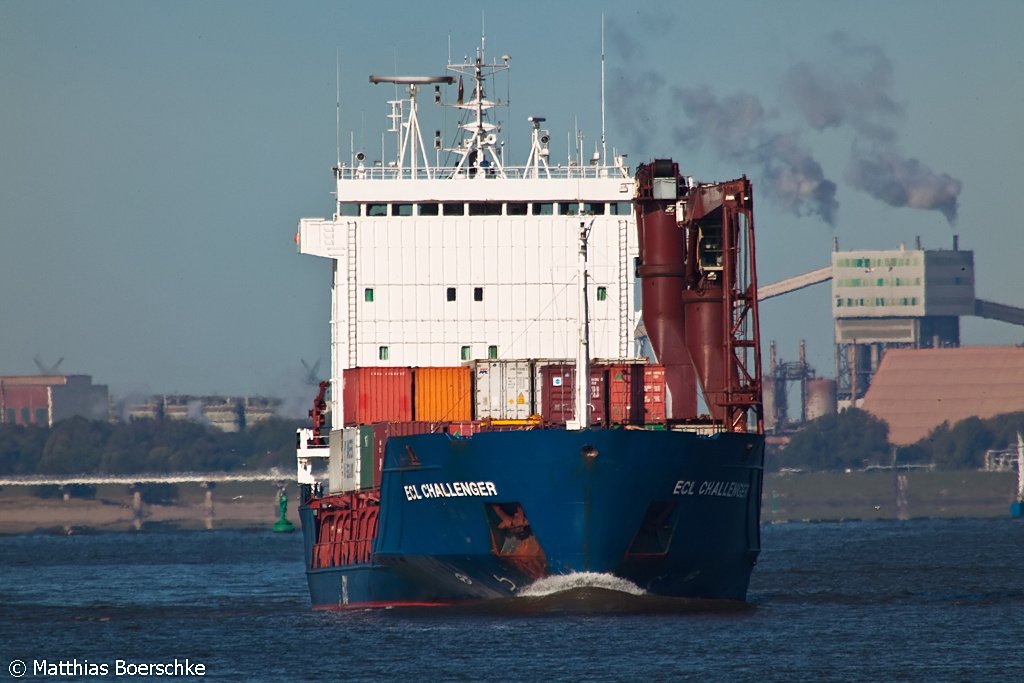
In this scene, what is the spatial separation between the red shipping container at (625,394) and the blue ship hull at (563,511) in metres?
2.74

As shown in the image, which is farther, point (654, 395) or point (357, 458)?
point (357, 458)

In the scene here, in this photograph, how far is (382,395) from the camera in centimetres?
4906

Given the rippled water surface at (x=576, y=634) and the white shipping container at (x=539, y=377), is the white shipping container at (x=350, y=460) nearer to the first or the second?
the rippled water surface at (x=576, y=634)

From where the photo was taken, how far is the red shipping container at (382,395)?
48.6 m

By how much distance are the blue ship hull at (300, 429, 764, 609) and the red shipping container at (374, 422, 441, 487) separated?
2.67 feet

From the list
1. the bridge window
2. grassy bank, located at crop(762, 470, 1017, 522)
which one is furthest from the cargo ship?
grassy bank, located at crop(762, 470, 1017, 522)

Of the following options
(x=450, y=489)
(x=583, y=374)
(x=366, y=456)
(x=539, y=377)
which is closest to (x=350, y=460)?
(x=366, y=456)

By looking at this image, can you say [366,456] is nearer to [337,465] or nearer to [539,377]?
[337,465]

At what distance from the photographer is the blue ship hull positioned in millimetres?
42188

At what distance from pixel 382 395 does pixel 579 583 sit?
9.03 m

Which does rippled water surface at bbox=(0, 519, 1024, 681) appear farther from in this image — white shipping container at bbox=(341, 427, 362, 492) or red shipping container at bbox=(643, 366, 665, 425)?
red shipping container at bbox=(643, 366, 665, 425)

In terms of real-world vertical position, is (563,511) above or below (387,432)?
below

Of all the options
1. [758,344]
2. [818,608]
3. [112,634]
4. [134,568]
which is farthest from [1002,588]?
[134,568]

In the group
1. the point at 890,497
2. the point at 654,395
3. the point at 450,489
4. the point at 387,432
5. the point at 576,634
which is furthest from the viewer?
the point at 890,497
